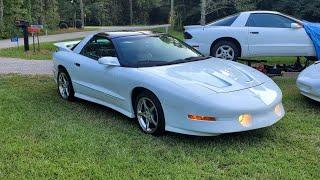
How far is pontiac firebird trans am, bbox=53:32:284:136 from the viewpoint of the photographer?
4.93 meters

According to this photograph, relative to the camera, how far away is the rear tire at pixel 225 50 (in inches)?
403

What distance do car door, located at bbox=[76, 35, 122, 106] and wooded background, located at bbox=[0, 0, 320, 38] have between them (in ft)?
66.5

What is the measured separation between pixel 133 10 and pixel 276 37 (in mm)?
50494

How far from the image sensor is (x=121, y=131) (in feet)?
18.6

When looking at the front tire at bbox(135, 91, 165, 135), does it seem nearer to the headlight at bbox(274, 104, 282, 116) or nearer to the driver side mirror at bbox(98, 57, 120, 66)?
the driver side mirror at bbox(98, 57, 120, 66)

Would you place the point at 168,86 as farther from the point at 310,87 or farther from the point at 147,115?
the point at 310,87

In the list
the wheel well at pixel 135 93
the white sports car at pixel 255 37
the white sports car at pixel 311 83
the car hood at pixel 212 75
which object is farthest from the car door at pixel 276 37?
the wheel well at pixel 135 93

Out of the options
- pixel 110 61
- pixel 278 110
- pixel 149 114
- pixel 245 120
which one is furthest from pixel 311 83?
pixel 110 61

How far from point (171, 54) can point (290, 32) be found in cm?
463

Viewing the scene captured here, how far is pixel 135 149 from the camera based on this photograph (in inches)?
195

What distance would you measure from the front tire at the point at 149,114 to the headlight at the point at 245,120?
91cm

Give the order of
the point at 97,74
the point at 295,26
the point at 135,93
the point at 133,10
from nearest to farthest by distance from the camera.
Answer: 1. the point at 135,93
2. the point at 97,74
3. the point at 295,26
4. the point at 133,10

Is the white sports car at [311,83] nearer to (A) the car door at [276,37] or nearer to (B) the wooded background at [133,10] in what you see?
(A) the car door at [276,37]

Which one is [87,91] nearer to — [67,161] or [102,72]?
[102,72]
